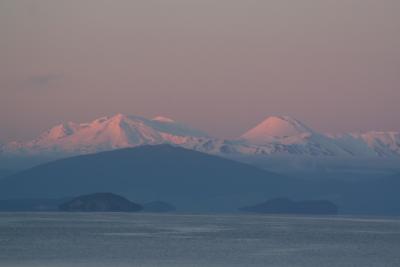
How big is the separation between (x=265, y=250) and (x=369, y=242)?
821 inches

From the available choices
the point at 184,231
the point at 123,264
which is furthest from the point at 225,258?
the point at 184,231

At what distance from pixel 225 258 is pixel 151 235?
35.1 meters

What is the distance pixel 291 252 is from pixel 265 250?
258cm

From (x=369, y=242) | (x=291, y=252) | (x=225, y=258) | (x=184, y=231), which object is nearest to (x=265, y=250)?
(x=291, y=252)

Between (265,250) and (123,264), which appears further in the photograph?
(265,250)

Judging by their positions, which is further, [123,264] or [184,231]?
[184,231]

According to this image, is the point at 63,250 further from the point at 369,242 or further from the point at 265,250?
the point at 369,242

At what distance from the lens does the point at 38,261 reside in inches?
3088

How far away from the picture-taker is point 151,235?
120m

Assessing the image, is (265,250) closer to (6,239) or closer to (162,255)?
(162,255)

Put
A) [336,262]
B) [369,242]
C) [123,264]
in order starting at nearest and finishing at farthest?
[123,264] → [336,262] → [369,242]

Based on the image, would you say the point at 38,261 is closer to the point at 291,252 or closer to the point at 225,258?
the point at 225,258

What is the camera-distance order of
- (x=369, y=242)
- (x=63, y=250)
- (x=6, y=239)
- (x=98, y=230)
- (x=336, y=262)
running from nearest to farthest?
(x=336, y=262) < (x=63, y=250) < (x=6, y=239) < (x=369, y=242) < (x=98, y=230)

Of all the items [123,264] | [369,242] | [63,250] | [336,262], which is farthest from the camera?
[369,242]
